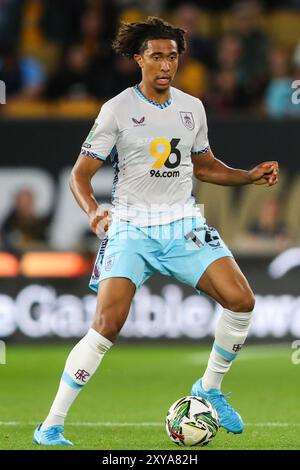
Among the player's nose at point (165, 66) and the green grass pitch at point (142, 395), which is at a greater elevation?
the player's nose at point (165, 66)

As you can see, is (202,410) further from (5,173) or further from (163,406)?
(5,173)

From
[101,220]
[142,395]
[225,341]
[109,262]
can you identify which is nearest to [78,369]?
[109,262]

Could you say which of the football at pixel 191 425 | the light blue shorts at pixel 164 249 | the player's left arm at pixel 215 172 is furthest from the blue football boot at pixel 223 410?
the player's left arm at pixel 215 172

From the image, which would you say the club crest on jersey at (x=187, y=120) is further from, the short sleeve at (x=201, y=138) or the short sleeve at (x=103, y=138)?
the short sleeve at (x=103, y=138)

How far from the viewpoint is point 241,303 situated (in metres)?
7.18

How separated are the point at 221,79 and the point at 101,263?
8.01 m

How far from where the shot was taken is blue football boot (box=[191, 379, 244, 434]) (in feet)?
23.8

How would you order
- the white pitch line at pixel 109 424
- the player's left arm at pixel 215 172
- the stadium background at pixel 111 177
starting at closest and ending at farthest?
the player's left arm at pixel 215 172
the white pitch line at pixel 109 424
the stadium background at pixel 111 177

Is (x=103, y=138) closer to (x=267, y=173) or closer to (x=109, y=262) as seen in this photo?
(x=109, y=262)

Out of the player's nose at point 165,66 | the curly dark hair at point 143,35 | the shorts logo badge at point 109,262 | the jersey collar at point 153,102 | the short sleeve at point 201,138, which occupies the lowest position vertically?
the shorts logo badge at point 109,262

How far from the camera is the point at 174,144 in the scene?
7285 millimetres

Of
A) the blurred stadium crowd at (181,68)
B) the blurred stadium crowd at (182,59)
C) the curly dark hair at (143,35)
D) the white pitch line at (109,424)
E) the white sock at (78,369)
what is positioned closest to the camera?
the white sock at (78,369)

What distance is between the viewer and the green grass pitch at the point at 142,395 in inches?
284

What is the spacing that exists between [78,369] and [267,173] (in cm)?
170
